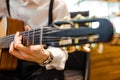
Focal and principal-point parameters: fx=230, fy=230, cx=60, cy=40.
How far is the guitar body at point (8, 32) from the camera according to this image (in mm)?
1084

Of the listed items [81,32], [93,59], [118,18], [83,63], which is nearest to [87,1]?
[118,18]

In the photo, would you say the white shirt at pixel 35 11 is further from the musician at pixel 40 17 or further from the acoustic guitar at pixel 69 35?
the acoustic guitar at pixel 69 35

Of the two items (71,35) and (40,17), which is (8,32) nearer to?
(40,17)

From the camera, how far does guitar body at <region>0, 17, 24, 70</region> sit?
3.56 feet

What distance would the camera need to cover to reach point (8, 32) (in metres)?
1.09

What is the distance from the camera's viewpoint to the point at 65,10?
108 centimetres

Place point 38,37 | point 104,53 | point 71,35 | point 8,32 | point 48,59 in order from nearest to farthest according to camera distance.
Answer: point 71,35 → point 38,37 → point 48,59 → point 8,32 → point 104,53

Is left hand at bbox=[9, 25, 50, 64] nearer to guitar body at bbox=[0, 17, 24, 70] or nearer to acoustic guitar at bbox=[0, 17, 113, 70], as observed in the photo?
acoustic guitar at bbox=[0, 17, 113, 70]

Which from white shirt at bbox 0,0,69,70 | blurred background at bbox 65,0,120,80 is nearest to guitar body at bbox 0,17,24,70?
white shirt at bbox 0,0,69,70

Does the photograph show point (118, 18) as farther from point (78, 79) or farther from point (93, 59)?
point (78, 79)

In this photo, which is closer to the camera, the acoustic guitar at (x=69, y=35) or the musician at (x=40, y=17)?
the acoustic guitar at (x=69, y=35)

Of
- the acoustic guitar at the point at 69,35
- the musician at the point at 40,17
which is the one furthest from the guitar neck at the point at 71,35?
the musician at the point at 40,17

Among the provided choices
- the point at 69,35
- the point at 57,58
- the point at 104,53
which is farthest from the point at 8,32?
the point at 104,53

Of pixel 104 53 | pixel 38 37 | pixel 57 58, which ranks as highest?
pixel 38 37
